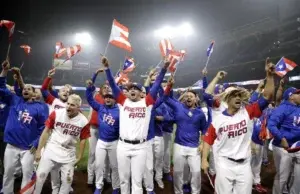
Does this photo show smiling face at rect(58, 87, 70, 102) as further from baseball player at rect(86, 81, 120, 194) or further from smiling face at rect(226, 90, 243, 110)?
smiling face at rect(226, 90, 243, 110)

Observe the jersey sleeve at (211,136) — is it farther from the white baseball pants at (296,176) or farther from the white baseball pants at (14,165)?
the white baseball pants at (14,165)

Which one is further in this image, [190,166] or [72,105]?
[190,166]

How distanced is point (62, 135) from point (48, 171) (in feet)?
2.23

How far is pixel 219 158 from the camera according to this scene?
14.0 ft

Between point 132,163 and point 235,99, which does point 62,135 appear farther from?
point 235,99

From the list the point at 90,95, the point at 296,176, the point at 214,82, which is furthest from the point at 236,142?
the point at 90,95

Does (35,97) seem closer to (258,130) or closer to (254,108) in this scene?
(254,108)

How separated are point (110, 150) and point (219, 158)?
9.22 ft

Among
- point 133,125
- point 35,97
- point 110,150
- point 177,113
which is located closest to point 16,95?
point 35,97

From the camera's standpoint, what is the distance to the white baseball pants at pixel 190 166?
6027mm

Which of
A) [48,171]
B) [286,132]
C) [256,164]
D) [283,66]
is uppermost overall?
[283,66]

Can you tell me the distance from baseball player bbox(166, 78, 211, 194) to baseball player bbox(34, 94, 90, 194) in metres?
2.05

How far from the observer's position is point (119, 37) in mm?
6738

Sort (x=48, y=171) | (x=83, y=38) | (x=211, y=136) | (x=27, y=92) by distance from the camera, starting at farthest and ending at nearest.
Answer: (x=83, y=38) < (x=27, y=92) < (x=48, y=171) < (x=211, y=136)
